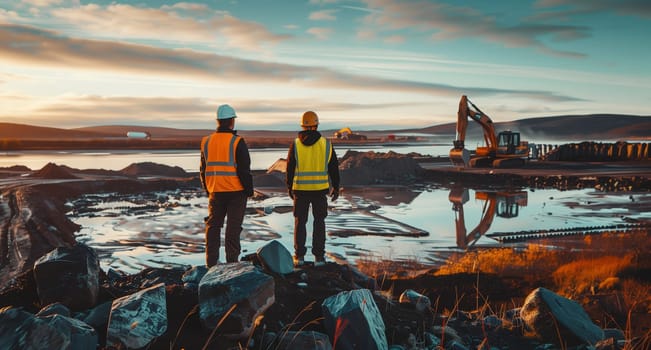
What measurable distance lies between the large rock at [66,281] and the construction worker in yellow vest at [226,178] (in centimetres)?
205

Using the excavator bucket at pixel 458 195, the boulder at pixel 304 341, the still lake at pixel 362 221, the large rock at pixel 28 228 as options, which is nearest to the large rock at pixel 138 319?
the boulder at pixel 304 341

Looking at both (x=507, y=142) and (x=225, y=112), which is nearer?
(x=225, y=112)

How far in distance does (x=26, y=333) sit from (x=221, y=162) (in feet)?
11.8

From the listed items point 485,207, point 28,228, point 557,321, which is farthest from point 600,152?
point 557,321

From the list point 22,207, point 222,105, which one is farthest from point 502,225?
point 22,207

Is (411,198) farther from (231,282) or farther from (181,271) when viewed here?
(231,282)

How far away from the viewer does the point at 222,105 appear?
7203 mm

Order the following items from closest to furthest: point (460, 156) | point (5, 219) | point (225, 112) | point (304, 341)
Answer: point (304, 341), point (225, 112), point (5, 219), point (460, 156)

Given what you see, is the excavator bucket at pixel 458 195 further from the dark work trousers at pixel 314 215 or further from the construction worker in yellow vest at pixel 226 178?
the construction worker in yellow vest at pixel 226 178

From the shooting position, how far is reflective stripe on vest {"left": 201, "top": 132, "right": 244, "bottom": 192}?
7.21 m

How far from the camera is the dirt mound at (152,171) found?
36656mm

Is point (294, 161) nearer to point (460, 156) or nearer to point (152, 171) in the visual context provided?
point (460, 156)

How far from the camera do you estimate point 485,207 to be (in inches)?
922

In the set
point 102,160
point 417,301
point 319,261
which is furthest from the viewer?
point 102,160
